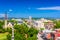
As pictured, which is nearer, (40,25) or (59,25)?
(59,25)

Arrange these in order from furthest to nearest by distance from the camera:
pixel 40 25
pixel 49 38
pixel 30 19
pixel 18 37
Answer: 1. pixel 30 19
2. pixel 40 25
3. pixel 49 38
4. pixel 18 37

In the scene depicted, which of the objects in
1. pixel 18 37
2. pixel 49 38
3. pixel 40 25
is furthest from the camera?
pixel 40 25

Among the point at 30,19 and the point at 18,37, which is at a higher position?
the point at 30,19

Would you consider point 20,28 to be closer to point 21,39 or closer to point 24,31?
point 24,31

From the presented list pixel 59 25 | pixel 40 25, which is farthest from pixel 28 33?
pixel 40 25

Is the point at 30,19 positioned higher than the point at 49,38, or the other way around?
the point at 30,19

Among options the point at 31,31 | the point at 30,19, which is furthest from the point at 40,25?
the point at 31,31

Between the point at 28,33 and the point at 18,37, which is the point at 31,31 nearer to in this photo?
the point at 28,33

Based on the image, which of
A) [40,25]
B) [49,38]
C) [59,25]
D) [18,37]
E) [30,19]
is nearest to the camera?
[18,37]

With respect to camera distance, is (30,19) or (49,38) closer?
(49,38)
